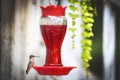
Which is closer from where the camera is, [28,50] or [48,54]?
[48,54]

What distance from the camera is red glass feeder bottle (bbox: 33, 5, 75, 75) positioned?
17.9ft

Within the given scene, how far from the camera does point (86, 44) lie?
6.82 metres

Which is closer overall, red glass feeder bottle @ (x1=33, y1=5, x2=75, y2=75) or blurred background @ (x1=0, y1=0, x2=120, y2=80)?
red glass feeder bottle @ (x1=33, y1=5, x2=75, y2=75)

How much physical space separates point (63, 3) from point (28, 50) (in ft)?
2.21

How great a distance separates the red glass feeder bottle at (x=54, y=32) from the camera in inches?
215

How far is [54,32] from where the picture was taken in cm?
554

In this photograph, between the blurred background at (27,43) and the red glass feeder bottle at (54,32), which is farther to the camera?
the blurred background at (27,43)

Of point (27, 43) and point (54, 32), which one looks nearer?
point (54, 32)

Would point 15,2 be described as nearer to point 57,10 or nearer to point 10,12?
point 10,12

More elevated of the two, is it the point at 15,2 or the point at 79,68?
the point at 15,2

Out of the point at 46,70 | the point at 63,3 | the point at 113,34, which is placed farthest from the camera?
the point at 113,34

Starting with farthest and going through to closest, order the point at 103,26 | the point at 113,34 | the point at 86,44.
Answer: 1. the point at 113,34
2. the point at 103,26
3. the point at 86,44

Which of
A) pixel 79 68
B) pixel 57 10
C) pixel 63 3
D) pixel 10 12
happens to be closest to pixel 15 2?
pixel 10 12

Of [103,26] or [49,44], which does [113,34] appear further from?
[49,44]
